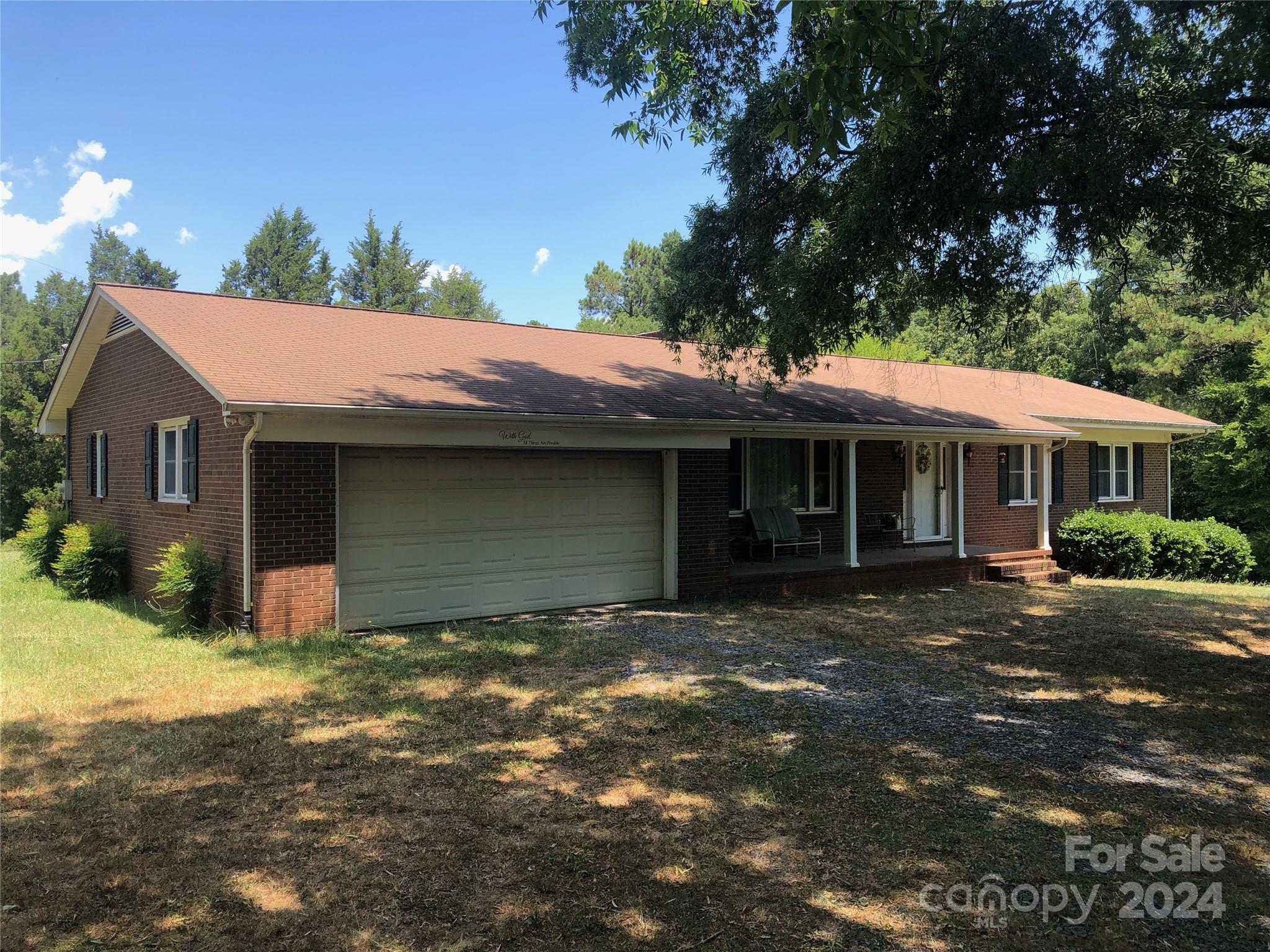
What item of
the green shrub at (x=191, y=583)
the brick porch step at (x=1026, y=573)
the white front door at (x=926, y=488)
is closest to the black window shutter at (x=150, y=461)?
the green shrub at (x=191, y=583)

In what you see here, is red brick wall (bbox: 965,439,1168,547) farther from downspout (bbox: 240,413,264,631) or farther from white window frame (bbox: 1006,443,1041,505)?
downspout (bbox: 240,413,264,631)

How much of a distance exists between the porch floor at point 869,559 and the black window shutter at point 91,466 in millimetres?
11038

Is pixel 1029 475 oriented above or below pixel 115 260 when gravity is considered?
below

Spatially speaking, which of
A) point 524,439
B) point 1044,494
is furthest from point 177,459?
point 1044,494

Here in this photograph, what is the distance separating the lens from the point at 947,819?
4.68 metres

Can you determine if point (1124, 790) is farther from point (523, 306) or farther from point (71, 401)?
point (523, 306)

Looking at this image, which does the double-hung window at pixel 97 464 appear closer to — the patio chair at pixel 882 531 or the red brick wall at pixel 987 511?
the patio chair at pixel 882 531

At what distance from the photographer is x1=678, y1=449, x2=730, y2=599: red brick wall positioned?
1210 cm

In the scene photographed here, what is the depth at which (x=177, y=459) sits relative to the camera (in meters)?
11.1

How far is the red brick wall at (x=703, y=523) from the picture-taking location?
1210 centimetres

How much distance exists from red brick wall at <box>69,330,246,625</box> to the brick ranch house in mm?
49

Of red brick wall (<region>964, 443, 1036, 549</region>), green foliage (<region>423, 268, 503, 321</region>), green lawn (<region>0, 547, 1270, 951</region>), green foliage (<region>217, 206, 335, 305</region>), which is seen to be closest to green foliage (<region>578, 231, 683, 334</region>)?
green foliage (<region>423, 268, 503, 321</region>)

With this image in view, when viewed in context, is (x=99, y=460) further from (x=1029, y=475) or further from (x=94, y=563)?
(x=1029, y=475)

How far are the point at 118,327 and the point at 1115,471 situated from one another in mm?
20657
